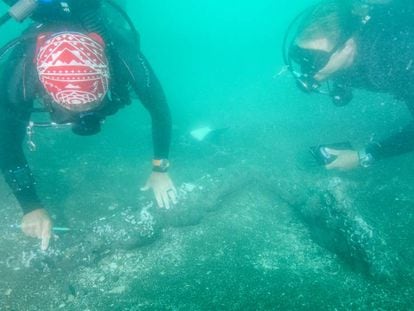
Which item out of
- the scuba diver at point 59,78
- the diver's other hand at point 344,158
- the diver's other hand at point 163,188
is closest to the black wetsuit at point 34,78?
the scuba diver at point 59,78

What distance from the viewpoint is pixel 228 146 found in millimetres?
5055

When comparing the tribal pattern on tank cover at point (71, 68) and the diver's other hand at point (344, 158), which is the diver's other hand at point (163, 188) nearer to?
the tribal pattern on tank cover at point (71, 68)

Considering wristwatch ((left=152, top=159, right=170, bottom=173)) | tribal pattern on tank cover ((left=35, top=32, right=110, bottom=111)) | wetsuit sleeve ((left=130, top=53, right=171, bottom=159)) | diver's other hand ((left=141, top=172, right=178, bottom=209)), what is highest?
tribal pattern on tank cover ((left=35, top=32, right=110, bottom=111))

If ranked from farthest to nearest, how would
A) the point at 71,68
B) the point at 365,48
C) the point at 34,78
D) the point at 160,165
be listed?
the point at 160,165 < the point at 365,48 < the point at 34,78 < the point at 71,68

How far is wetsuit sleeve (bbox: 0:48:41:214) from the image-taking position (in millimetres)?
2844

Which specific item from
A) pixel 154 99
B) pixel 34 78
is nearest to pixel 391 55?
pixel 154 99

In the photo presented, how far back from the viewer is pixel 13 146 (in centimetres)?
297

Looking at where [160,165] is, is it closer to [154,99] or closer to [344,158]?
[154,99]

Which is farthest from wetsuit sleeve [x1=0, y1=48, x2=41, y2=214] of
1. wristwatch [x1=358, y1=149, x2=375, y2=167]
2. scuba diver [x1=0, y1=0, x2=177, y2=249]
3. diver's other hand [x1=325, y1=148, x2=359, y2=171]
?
wristwatch [x1=358, y1=149, x2=375, y2=167]

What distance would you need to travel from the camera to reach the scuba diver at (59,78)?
7.91 ft

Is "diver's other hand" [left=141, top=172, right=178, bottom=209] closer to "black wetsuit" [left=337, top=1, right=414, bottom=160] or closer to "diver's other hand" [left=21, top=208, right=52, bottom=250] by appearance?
"diver's other hand" [left=21, top=208, right=52, bottom=250]

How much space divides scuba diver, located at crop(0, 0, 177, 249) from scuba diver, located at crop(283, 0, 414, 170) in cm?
163

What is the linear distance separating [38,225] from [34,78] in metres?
1.37

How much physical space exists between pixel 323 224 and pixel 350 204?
35 cm
